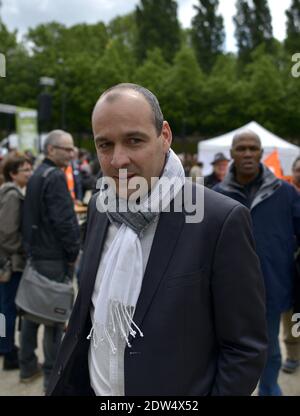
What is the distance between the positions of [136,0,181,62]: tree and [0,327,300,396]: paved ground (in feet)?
145

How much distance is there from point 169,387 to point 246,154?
2.06 meters

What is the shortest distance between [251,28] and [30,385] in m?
40.6

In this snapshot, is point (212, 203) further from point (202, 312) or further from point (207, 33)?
→ point (207, 33)

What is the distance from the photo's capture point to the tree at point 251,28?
1527 inches

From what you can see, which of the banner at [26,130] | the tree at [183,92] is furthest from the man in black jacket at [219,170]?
the tree at [183,92]

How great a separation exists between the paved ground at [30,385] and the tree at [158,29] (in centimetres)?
4417

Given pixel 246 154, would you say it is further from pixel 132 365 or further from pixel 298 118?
pixel 298 118

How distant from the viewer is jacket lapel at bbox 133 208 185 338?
4.80ft

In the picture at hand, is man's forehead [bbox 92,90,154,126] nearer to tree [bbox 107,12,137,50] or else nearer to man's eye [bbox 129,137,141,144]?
man's eye [bbox 129,137,141,144]

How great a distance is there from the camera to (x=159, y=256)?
148 cm

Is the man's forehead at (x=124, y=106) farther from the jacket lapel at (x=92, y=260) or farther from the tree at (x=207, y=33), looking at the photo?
the tree at (x=207, y=33)

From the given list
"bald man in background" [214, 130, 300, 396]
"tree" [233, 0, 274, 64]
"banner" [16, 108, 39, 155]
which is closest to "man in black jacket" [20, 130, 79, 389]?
"bald man in background" [214, 130, 300, 396]

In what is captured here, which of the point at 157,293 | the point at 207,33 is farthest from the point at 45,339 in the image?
the point at 207,33
